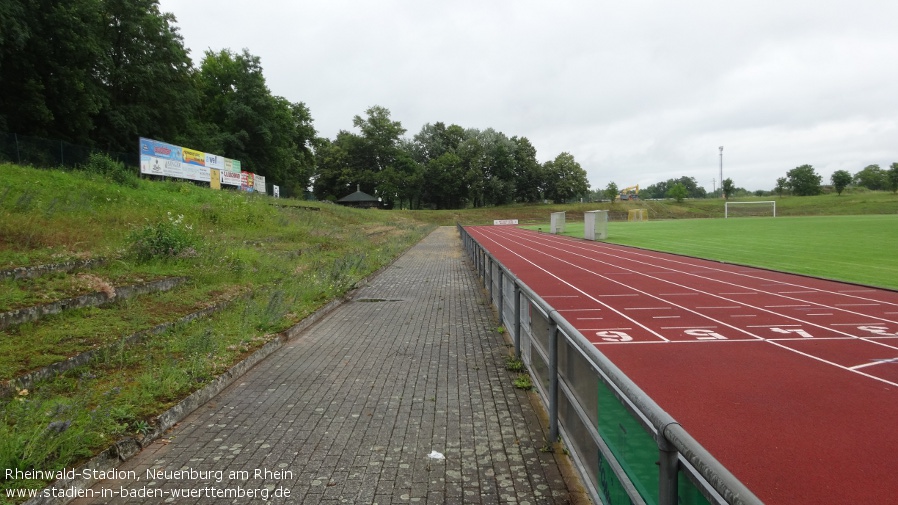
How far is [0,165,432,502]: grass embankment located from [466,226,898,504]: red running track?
4714mm

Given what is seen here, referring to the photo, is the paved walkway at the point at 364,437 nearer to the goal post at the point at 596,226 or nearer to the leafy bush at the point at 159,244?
the leafy bush at the point at 159,244

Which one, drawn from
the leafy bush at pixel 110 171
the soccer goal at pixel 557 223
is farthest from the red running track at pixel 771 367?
the soccer goal at pixel 557 223

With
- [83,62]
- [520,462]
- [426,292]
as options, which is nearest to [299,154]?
[83,62]

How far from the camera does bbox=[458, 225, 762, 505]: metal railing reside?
1.76 meters

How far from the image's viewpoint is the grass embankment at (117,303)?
4.17m

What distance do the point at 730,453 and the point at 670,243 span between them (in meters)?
25.5

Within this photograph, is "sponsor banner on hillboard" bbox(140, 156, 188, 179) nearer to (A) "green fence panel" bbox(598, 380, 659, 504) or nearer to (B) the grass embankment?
(B) the grass embankment

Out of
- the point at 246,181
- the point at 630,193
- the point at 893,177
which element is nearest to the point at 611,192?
the point at 630,193

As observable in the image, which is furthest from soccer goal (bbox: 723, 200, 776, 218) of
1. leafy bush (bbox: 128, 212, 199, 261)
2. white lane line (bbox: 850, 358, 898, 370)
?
leafy bush (bbox: 128, 212, 199, 261)

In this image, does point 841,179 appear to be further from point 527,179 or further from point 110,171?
point 110,171

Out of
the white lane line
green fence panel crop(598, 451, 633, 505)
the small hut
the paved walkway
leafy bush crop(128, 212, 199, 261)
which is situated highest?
the small hut

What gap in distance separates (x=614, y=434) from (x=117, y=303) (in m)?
7.63

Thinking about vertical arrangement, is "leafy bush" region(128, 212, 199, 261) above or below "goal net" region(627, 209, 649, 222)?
below

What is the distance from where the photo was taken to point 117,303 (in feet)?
25.8
